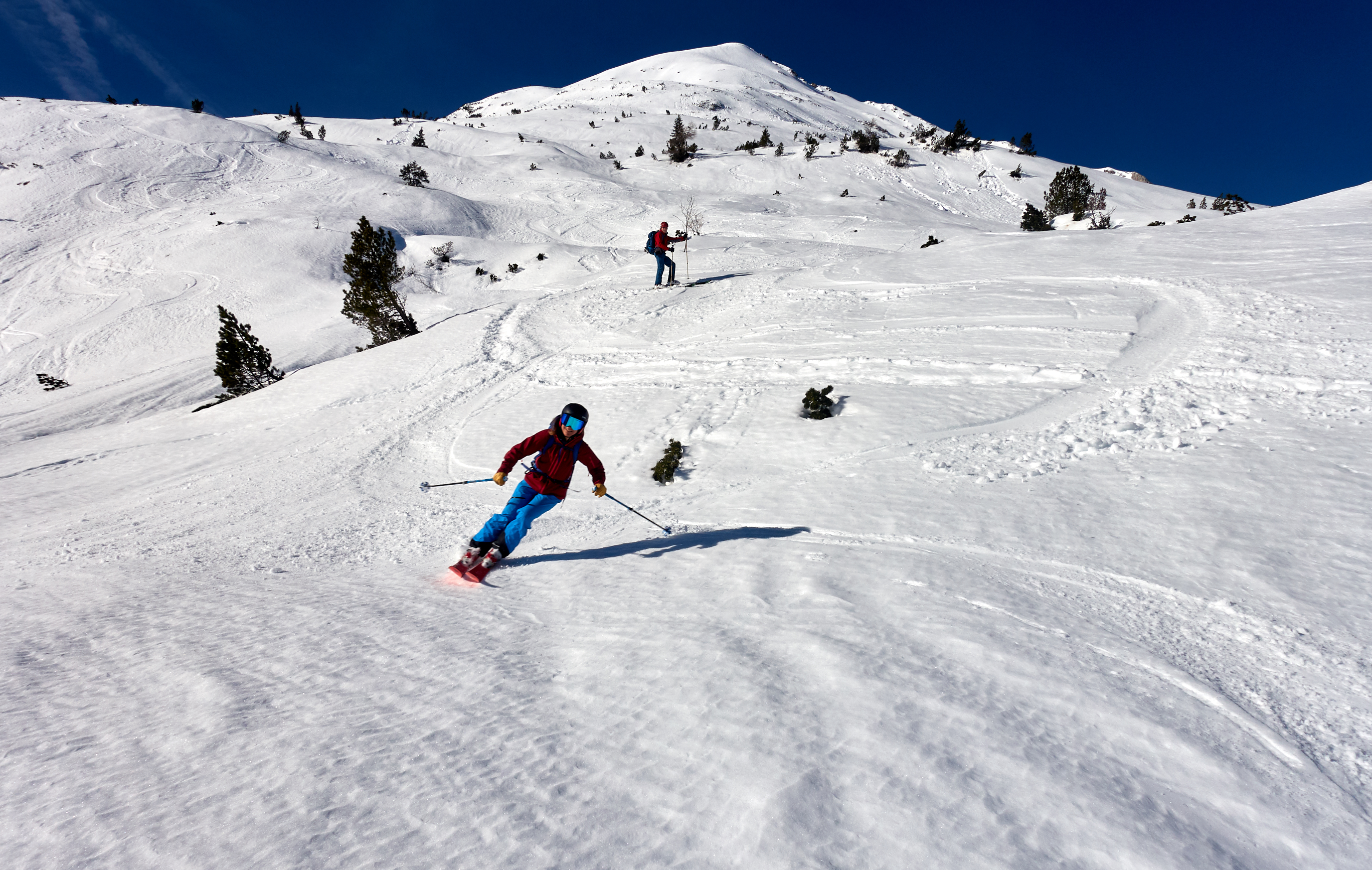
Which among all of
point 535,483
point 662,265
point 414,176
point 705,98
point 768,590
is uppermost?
point 705,98

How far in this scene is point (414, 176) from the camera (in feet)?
114

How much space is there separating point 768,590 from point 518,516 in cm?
250

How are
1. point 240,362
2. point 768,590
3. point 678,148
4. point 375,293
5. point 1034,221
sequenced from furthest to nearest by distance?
1. point 678,148
2. point 1034,221
3. point 375,293
4. point 240,362
5. point 768,590

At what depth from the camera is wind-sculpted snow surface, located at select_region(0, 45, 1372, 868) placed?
1.83 metres

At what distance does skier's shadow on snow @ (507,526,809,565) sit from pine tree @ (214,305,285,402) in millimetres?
14531

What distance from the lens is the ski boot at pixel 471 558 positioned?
189 inches

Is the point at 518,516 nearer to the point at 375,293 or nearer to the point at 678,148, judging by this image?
the point at 375,293

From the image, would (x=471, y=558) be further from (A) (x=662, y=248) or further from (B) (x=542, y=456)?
(A) (x=662, y=248)

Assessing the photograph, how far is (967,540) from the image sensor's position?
4.33 meters

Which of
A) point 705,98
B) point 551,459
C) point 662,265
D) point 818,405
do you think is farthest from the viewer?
point 705,98

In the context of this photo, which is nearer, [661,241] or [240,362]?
[661,241]

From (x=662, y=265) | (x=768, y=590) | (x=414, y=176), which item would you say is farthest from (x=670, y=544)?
(x=414, y=176)

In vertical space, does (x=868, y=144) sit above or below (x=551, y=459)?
above

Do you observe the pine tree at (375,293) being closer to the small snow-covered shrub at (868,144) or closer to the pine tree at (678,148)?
the pine tree at (678,148)
